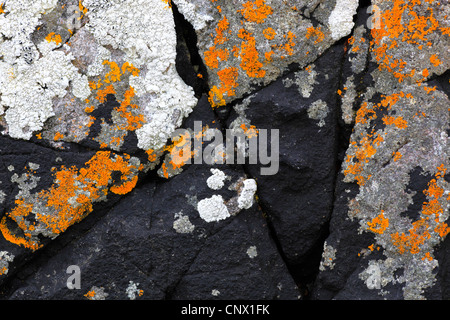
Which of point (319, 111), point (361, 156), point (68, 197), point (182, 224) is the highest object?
point (319, 111)

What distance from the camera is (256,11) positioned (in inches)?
102

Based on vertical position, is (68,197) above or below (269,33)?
below

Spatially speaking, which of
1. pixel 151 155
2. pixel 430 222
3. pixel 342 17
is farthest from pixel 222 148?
pixel 430 222

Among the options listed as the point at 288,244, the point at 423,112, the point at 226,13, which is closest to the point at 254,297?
the point at 288,244

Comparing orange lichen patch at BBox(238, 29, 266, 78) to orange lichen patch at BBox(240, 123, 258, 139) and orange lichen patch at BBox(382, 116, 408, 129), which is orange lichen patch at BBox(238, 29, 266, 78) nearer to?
orange lichen patch at BBox(240, 123, 258, 139)

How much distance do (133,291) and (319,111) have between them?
5.12 feet

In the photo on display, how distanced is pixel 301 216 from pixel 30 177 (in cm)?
164

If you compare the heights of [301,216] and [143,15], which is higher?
[143,15]

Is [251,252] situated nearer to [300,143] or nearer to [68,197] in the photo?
[300,143]

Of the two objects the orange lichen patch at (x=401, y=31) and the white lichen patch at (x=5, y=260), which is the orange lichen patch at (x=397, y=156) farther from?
the white lichen patch at (x=5, y=260)

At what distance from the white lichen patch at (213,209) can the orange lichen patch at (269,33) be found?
1006mm

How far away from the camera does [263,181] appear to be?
268cm
